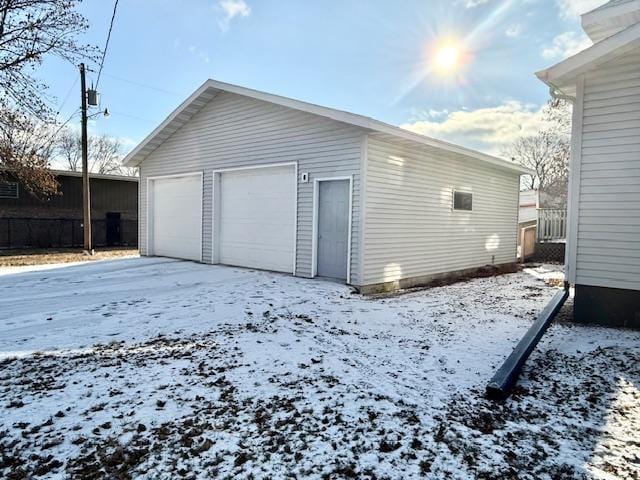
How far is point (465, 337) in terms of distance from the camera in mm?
4773

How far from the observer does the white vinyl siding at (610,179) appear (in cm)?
514

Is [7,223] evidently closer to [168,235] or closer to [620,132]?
[168,235]

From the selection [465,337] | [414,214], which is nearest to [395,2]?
[414,214]

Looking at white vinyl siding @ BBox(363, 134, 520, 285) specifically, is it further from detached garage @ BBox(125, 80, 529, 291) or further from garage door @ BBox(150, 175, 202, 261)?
garage door @ BBox(150, 175, 202, 261)

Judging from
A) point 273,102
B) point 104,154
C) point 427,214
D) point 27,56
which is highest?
point 104,154

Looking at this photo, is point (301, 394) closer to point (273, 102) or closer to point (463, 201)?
point (273, 102)

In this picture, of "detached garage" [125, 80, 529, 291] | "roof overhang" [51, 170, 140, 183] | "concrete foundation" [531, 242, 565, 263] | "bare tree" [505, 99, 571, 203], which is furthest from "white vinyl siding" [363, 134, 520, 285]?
"bare tree" [505, 99, 571, 203]

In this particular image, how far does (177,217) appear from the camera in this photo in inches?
461

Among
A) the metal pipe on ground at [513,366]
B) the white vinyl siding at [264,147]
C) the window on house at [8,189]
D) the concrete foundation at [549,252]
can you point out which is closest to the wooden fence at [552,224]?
the concrete foundation at [549,252]

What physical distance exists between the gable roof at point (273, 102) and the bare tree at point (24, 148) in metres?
2.97

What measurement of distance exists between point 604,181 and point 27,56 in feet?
A: 48.0

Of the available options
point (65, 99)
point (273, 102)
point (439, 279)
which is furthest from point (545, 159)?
point (65, 99)

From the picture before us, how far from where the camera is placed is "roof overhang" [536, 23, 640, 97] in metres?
4.77

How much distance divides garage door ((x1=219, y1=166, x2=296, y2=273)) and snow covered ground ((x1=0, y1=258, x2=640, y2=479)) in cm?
291
